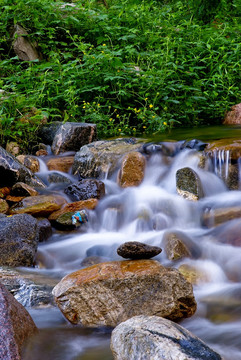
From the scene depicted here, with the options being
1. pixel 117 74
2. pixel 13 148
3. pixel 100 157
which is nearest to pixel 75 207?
pixel 100 157

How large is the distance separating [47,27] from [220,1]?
195 inches

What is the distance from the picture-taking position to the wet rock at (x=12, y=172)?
5541 mm

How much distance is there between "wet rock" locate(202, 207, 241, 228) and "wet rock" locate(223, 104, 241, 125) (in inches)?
153

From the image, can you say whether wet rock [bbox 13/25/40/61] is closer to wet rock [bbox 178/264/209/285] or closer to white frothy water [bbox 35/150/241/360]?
white frothy water [bbox 35/150/241/360]

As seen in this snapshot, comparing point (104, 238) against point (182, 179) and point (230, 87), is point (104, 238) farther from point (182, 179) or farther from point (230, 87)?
point (230, 87)

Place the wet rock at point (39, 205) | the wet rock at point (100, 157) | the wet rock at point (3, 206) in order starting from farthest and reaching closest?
the wet rock at point (100, 157) → the wet rock at point (3, 206) → the wet rock at point (39, 205)

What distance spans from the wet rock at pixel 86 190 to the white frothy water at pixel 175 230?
0.54ft

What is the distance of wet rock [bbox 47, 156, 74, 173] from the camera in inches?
256

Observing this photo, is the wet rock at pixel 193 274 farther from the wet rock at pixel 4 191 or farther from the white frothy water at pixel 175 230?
the wet rock at pixel 4 191

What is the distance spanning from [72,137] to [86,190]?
1680 millimetres

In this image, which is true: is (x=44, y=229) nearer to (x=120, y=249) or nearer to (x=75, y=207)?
(x=75, y=207)

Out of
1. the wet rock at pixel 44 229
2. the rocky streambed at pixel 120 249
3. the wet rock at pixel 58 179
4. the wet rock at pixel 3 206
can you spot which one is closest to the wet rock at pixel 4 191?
the rocky streambed at pixel 120 249

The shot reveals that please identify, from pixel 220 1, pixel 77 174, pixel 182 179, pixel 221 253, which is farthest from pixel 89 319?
pixel 220 1

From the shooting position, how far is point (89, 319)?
266 cm
